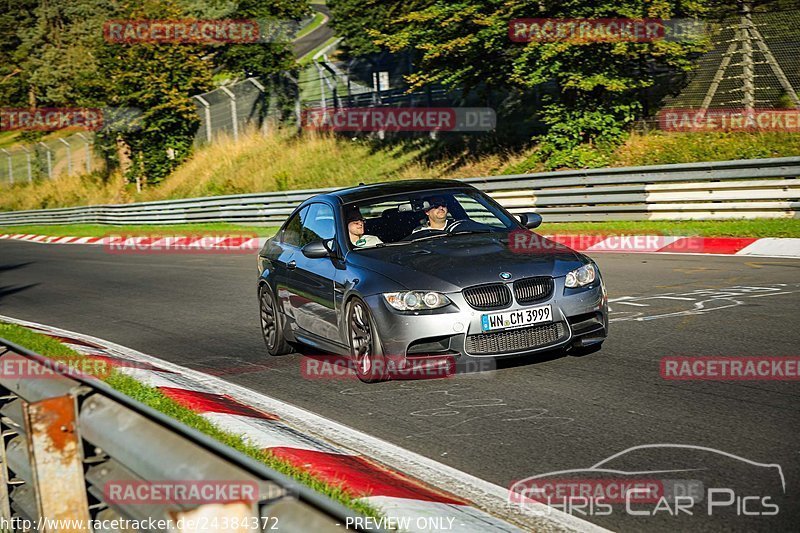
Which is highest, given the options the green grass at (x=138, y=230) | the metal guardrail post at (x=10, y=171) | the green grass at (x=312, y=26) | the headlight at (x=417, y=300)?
the green grass at (x=312, y=26)

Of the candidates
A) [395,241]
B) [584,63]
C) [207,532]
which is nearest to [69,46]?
[584,63]

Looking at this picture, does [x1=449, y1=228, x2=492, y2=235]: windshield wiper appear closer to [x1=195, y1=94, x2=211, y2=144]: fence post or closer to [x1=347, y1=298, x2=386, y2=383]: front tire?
[x1=347, y1=298, x2=386, y2=383]: front tire

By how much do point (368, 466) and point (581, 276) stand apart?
284 centimetres

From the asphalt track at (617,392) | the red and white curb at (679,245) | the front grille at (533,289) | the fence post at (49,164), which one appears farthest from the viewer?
the fence post at (49,164)

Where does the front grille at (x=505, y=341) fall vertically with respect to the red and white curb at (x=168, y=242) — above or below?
above

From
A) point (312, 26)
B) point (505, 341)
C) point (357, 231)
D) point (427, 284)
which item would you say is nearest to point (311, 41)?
point (312, 26)

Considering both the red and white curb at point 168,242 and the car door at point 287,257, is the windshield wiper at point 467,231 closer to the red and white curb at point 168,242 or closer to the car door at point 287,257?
the car door at point 287,257

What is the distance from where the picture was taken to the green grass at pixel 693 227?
605 inches

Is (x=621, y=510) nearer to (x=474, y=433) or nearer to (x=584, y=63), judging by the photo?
(x=474, y=433)

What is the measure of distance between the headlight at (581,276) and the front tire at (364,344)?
1529 millimetres

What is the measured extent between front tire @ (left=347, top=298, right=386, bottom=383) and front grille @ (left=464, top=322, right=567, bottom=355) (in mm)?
720

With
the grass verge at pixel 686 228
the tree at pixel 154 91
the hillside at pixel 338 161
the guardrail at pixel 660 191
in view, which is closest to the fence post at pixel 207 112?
the hillside at pixel 338 161

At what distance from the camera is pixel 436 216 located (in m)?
9.09

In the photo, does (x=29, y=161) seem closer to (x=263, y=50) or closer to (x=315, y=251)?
(x=263, y=50)
